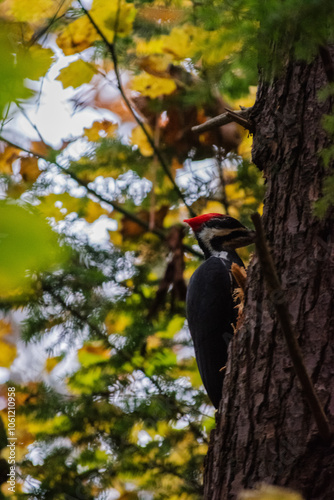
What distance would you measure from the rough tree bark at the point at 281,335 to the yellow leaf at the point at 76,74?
1.63 m

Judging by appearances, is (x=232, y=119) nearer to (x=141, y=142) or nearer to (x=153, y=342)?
(x=141, y=142)

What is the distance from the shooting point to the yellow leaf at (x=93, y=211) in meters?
4.15

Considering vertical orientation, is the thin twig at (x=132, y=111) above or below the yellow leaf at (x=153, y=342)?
above

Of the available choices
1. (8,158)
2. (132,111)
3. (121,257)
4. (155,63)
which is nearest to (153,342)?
(121,257)

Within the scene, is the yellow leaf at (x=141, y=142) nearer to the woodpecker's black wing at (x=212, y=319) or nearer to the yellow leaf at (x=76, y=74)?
the yellow leaf at (x=76, y=74)

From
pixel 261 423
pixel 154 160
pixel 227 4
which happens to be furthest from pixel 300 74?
pixel 154 160

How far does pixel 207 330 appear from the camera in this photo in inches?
125

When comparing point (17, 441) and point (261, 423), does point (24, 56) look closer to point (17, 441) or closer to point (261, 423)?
point (261, 423)

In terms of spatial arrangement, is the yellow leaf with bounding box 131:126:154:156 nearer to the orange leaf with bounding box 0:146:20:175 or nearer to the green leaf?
the orange leaf with bounding box 0:146:20:175

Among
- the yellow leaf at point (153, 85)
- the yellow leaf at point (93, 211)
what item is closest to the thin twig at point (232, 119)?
the yellow leaf at point (153, 85)

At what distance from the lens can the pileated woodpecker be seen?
3.10m

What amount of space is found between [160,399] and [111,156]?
1.70 meters

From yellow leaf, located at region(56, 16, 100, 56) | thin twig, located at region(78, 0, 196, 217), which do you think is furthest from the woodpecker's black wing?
yellow leaf, located at region(56, 16, 100, 56)

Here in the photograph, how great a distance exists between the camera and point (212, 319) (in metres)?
3.19
